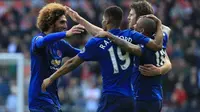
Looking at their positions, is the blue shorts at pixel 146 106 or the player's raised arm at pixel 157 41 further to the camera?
the blue shorts at pixel 146 106

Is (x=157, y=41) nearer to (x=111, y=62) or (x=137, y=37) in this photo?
(x=137, y=37)

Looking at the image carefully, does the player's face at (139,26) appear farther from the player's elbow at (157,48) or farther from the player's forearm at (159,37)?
the player's elbow at (157,48)

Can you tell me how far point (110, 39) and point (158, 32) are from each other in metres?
0.82

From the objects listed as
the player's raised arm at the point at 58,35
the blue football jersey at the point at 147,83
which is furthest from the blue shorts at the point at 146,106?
the player's raised arm at the point at 58,35

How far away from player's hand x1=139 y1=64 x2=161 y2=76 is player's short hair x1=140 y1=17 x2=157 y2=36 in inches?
16.0

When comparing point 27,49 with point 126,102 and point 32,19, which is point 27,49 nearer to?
point 32,19

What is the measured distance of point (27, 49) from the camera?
830 inches

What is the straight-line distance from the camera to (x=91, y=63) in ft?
67.6

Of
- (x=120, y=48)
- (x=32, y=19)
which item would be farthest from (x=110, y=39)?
(x=32, y=19)

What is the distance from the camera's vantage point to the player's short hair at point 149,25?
9.42 m

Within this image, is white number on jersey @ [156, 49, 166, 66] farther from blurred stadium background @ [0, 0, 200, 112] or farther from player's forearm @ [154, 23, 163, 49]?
blurred stadium background @ [0, 0, 200, 112]

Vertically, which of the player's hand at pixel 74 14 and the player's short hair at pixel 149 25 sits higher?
the player's hand at pixel 74 14

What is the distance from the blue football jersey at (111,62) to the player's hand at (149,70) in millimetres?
541

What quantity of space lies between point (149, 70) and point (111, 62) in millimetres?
752
